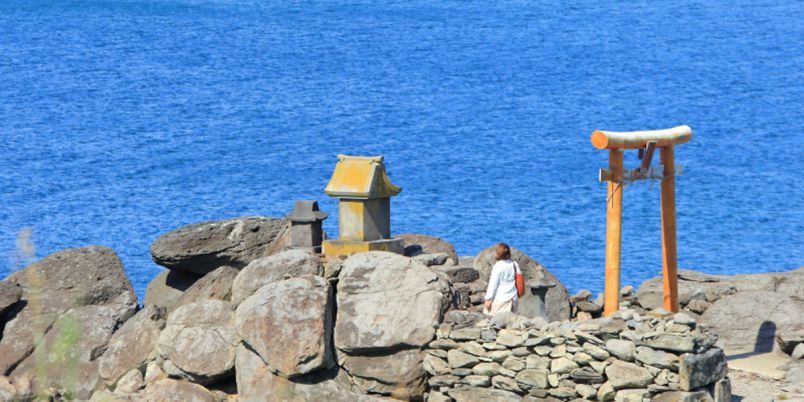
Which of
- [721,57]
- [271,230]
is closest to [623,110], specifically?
[721,57]

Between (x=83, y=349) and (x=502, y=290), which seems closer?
(x=502, y=290)

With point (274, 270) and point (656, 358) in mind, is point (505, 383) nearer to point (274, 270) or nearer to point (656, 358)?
point (656, 358)

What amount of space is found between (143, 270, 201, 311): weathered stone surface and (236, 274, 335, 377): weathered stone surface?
3.18 m

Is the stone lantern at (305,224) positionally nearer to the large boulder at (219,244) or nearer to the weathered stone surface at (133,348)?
the large boulder at (219,244)

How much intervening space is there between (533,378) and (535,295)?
1377 millimetres

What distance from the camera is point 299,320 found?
660 inches

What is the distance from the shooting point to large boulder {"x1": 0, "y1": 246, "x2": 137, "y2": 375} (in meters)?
19.8

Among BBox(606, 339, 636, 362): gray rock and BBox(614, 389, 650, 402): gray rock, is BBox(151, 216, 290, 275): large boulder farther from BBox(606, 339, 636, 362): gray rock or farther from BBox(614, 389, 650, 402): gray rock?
BBox(614, 389, 650, 402): gray rock

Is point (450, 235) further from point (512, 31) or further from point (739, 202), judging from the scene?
point (512, 31)

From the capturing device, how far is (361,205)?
1789 centimetres

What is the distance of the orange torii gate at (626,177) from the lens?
17172 mm

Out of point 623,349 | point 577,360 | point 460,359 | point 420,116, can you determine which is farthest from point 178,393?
point 420,116

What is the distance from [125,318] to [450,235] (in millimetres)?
14532

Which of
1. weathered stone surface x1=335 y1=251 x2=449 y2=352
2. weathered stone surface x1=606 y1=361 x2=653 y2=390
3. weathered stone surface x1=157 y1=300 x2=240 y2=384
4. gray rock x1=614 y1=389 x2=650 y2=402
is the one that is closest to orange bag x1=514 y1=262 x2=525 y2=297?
weathered stone surface x1=335 y1=251 x2=449 y2=352
